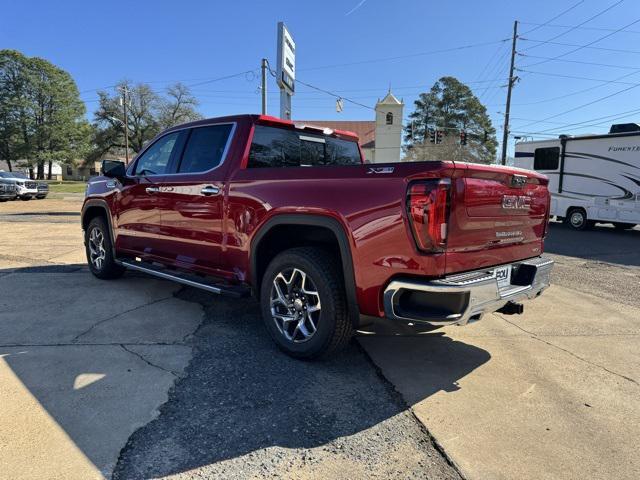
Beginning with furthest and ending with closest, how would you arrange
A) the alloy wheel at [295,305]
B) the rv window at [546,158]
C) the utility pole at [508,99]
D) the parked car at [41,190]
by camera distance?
the utility pole at [508,99] → the parked car at [41,190] → the rv window at [546,158] → the alloy wheel at [295,305]

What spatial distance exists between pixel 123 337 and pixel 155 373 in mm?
892

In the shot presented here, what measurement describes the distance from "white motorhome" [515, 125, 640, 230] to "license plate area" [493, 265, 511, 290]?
12504 millimetres

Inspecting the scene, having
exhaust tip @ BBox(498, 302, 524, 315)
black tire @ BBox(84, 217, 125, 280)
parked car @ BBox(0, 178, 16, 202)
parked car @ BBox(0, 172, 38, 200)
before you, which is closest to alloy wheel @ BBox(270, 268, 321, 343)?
exhaust tip @ BBox(498, 302, 524, 315)

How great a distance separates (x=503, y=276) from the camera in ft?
10.8

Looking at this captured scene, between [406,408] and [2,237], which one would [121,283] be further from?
[2,237]

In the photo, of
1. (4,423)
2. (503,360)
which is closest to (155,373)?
(4,423)

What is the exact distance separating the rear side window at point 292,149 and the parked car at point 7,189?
24.0 meters

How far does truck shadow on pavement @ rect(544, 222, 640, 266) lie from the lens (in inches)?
373

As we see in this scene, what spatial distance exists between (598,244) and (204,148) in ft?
35.8

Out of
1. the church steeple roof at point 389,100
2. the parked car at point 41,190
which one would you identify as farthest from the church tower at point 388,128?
the parked car at point 41,190

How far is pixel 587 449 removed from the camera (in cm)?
249

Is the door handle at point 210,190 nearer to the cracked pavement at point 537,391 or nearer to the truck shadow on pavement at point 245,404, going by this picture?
the truck shadow on pavement at point 245,404

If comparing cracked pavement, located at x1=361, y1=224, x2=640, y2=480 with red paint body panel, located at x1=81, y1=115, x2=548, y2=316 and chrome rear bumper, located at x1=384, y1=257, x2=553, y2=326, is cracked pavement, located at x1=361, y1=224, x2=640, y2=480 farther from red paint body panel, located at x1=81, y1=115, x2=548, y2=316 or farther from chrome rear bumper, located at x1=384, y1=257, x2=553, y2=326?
red paint body panel, located at x1=81, y1=115, x2=548, y2=316

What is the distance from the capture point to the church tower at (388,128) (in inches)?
2126
